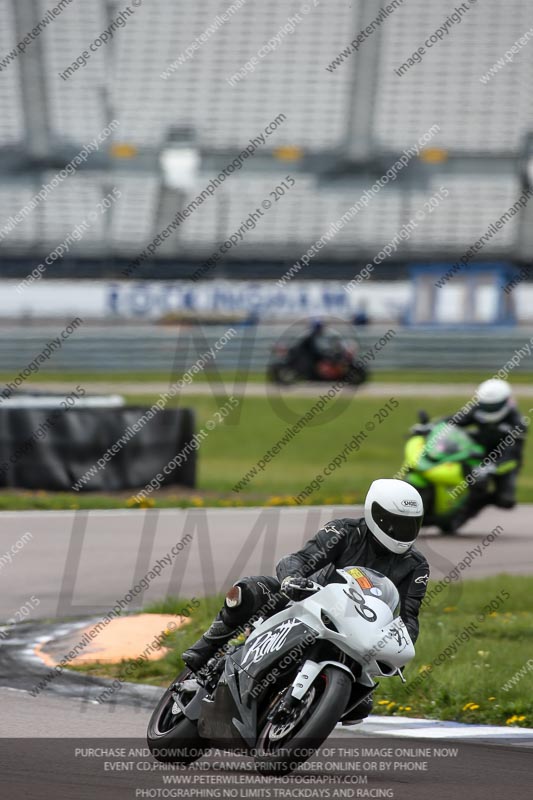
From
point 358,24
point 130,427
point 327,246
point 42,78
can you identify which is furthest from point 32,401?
point 358,24

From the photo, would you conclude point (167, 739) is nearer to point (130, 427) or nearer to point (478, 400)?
point (478, 400)

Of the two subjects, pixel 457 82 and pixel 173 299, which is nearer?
pixel 173 299

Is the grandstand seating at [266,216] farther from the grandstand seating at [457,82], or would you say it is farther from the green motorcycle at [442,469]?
the green motorcycle at [442,469]

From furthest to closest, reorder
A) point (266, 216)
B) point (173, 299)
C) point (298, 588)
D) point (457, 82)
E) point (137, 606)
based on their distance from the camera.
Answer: point (457, 82) → point (266, 216) → point (173, 299) → point (137, 606) → point (298, 588)

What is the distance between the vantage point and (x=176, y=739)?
5.84 m

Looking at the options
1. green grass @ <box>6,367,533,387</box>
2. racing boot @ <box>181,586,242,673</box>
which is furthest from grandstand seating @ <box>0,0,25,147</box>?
racing boot @ <box>181,586,242,673</box>

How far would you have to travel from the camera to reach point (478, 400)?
13664 mm

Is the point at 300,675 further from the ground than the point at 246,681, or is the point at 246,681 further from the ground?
the point at 300,675

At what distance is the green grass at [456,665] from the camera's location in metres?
7.18

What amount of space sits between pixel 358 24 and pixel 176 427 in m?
25.5

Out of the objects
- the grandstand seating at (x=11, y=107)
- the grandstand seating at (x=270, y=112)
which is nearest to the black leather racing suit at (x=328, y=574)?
the grandstand seating at (x=270, y=112)

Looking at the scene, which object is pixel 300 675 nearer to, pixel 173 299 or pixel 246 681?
pixel 246 681

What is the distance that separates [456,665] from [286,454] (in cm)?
1308

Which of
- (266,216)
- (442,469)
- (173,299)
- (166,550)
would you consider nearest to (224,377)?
(173,299)
